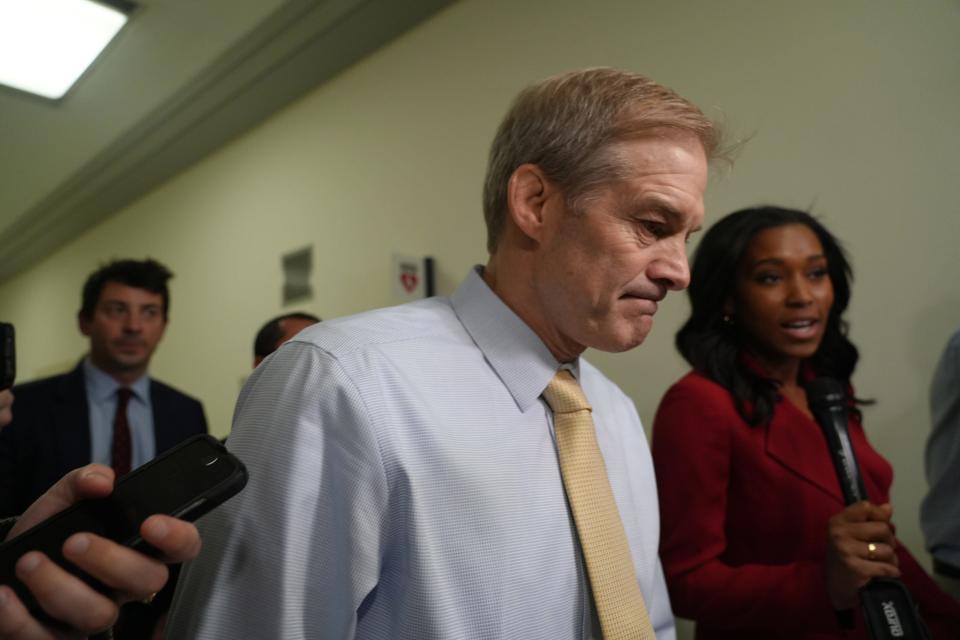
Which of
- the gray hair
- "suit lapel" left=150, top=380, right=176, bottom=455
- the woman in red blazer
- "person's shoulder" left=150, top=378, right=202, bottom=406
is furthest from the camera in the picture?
"person's shoulder" left=150, top=378, right=202, bottom=406

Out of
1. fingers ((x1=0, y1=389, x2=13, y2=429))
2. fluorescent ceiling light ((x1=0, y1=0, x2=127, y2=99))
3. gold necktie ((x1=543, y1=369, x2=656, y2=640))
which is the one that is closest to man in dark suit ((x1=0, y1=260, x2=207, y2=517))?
fingers ((x1=0, y1=389, x2=13, y2=429))

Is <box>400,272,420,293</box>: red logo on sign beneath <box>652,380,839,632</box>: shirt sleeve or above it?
above

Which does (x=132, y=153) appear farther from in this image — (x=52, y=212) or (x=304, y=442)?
(x=304, y=442)

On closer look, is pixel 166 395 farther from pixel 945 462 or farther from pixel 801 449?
pixel 945 462

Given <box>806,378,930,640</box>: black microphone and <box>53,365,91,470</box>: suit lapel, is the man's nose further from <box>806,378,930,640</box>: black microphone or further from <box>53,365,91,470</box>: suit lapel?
<box>53,365,91,470</box>: suit lapel

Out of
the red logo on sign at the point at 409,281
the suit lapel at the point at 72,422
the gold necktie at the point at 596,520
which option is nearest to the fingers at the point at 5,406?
the gold necktie at the point at 596,520

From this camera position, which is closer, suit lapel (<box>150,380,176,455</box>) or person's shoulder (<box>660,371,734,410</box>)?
person's shoulder (<box>660,371,734,410</box>)

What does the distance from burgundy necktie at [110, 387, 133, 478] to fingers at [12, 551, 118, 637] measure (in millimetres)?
1855

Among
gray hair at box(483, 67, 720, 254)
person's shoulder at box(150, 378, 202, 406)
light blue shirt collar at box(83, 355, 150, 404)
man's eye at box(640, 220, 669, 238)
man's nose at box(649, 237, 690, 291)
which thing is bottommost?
person's shoulder at box(150, 378, 202, 406)

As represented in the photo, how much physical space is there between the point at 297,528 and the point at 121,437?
1.87 meters

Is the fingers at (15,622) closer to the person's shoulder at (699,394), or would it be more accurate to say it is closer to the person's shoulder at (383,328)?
the person's shoulder at (383,328)

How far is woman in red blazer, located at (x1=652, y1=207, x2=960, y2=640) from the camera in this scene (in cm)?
115

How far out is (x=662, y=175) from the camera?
902mm

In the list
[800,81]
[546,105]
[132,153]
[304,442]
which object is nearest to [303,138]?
[132,153]
